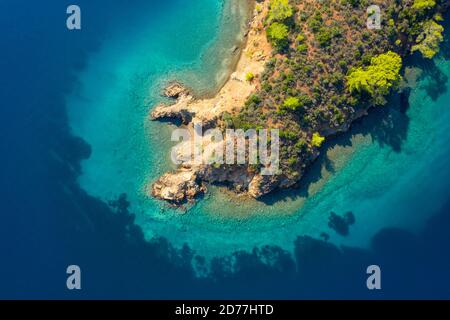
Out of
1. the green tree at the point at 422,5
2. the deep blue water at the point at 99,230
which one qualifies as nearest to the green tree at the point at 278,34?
the deep blue water at the point at 99,230

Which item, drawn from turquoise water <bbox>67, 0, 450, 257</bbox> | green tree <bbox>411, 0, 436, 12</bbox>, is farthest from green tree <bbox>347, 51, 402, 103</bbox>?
green tree <bbox>411, 0, 436, 12</bbox>

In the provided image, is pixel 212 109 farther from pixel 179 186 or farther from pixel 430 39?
pixel 430 39

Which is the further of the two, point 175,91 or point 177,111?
point 175,91

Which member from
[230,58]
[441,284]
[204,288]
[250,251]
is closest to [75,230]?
[204,288]

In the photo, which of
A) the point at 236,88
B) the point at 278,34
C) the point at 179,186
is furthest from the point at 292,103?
the point at 179,186

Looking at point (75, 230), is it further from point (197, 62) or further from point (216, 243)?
point (197, 62)

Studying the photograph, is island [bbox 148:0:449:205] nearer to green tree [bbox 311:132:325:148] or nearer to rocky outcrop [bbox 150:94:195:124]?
green tree [bbox 311:132:325:148]

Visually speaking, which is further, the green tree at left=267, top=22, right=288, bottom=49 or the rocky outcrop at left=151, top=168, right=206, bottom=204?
the rocky outcrop at left=151, top=168, right=206, bottom=204
